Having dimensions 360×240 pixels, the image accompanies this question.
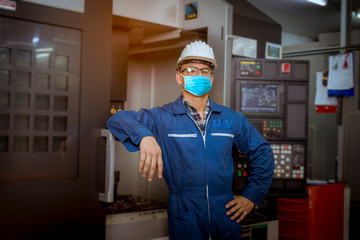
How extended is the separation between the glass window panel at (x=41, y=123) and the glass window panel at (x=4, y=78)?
0.23 meters

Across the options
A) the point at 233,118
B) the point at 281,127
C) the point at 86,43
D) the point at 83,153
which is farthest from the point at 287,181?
the point at 86,43

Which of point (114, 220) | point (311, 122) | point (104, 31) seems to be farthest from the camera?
point (311, 122)

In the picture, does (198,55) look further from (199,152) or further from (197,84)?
(199,152)

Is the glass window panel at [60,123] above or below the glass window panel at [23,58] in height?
below

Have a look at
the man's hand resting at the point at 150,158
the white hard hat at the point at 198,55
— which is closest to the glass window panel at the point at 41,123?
the man's hand resting at the point at 150,158

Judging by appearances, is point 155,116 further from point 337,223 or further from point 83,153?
point 337,223

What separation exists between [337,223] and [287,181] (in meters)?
0.99

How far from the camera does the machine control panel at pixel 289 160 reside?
291 cm

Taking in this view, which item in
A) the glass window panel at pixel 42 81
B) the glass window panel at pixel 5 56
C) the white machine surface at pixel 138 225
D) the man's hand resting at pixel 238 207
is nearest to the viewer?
the glass window panel at pixel 5 56

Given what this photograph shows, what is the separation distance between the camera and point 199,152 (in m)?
2.15

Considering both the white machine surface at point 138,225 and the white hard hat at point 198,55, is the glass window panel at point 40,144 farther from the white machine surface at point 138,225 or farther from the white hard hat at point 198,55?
the white hard hat at point 198,55

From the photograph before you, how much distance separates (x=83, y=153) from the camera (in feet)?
7.04

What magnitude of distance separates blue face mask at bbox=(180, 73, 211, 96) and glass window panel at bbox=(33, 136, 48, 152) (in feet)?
2.82

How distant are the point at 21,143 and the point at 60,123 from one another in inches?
9.1
